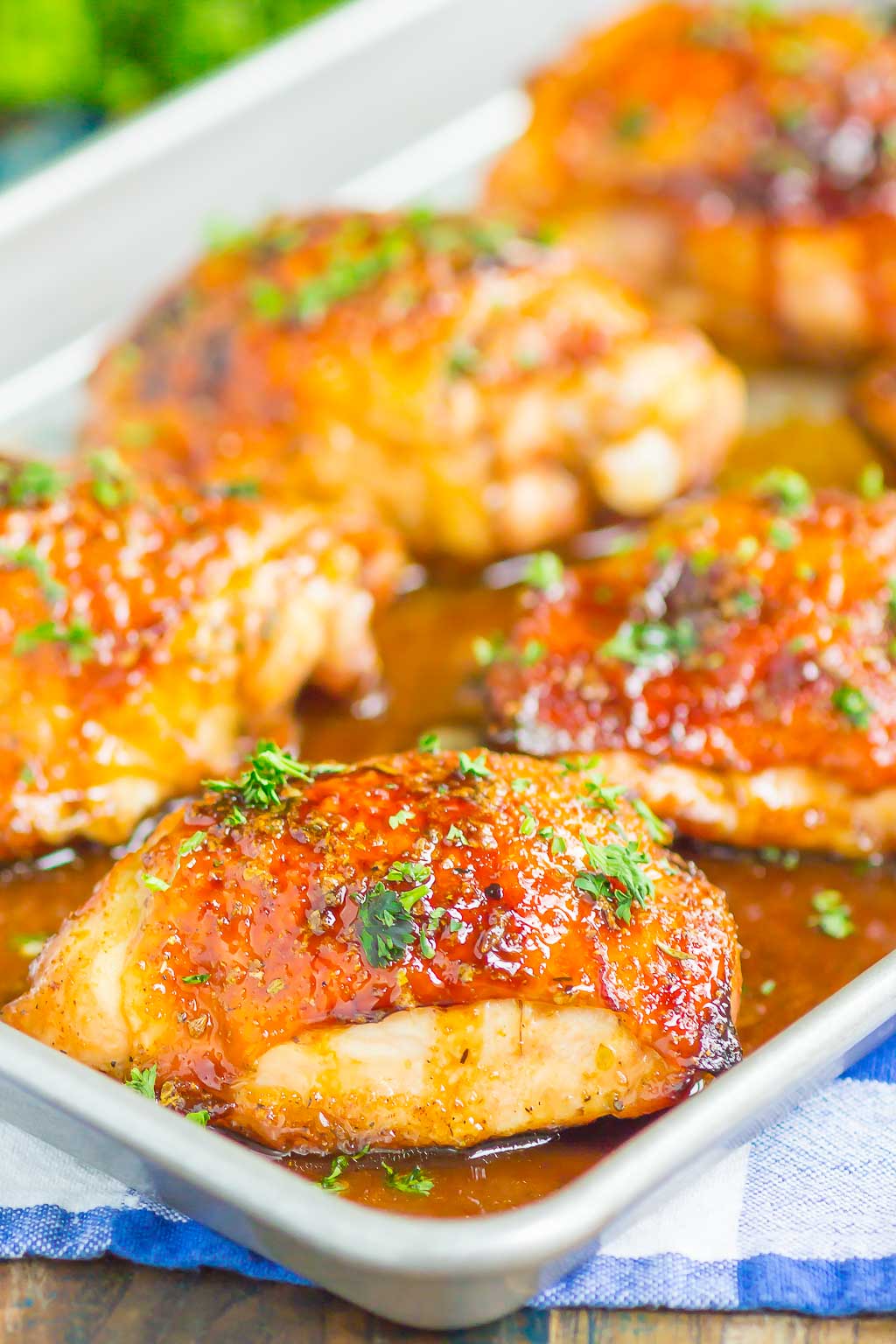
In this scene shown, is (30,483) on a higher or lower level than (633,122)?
higher

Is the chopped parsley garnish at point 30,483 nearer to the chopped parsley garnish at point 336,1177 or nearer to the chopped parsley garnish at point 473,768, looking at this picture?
the chopped parsley garnish at point 473,768

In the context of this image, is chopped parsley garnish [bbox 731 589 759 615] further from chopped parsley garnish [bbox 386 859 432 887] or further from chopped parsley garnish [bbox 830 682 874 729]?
chopped parsley garnish [bbox 386 859 432 887]

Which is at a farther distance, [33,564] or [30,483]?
[30,483]

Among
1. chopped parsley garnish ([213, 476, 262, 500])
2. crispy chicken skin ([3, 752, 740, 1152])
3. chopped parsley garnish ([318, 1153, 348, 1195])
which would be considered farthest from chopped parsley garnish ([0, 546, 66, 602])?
chopped parsley garnish ([318, 1153, 348, 1195])

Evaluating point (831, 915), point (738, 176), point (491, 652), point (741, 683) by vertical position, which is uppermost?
point (491, 652)

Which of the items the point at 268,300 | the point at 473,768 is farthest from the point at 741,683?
the point at 268,300

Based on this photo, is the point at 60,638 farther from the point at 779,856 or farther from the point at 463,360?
the point at 779,856

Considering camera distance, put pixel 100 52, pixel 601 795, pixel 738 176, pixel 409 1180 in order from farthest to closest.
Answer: pixel 100 52, pixel 738 176, pixel 601 795, pixel 409 1180

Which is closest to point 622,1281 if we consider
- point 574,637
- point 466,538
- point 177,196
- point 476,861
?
point 476,861
